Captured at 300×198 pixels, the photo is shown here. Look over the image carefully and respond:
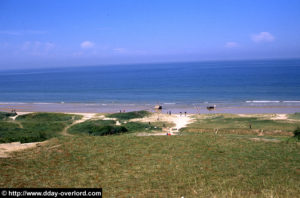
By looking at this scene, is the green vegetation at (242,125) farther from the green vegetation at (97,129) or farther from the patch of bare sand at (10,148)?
the patch of bare sand at (10,148)

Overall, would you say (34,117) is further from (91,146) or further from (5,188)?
(5,188)

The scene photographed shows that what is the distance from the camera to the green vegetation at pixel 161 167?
11.0m

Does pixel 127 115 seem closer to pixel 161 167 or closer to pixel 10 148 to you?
pixel 10 148

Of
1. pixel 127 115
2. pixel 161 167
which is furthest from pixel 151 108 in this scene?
pixel 161 167

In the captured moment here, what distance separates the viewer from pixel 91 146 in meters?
Answer: 17.2

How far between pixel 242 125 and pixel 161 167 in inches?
860

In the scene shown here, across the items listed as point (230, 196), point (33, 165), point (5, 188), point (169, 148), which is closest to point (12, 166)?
point (33, 165)

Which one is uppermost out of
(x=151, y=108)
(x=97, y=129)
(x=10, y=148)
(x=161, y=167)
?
(x=10, y=148)

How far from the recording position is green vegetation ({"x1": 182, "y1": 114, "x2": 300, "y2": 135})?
28.8 m

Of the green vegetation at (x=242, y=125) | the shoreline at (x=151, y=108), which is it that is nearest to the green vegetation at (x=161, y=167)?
the green vegetation at (x=242, y=125)

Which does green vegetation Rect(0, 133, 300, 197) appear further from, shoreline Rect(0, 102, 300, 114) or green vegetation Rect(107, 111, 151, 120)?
shoreline Rect(0, 102, 300, 114)

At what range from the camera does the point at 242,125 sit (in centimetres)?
3284

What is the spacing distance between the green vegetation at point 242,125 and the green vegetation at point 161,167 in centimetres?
999

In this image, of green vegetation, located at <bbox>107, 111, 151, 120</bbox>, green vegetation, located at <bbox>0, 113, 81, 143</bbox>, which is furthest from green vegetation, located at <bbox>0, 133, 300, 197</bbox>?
green vegetation, located at <bbox>107, 111, 151, 120</bbox>
